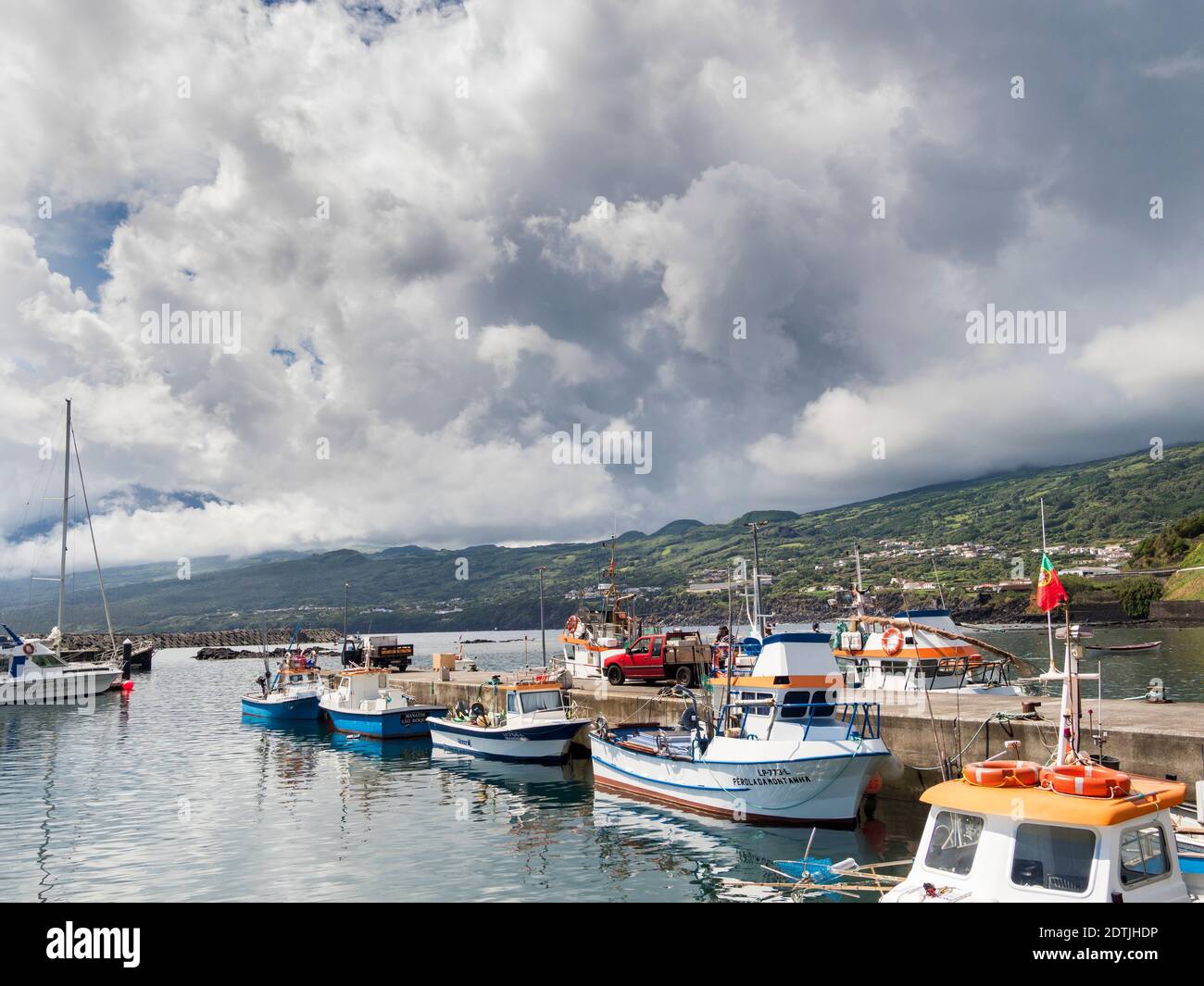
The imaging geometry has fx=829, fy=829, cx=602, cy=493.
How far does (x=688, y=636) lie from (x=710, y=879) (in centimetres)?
3288

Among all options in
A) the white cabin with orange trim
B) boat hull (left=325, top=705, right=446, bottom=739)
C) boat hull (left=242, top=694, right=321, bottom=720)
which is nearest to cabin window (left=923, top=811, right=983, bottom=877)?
the white cabin with orange trim

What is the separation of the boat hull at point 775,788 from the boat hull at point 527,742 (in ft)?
28.6

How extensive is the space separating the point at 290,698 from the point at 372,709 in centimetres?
1110

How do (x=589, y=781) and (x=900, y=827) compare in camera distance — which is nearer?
(x=900, y=827)

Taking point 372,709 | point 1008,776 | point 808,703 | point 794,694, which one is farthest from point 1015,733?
point 372,709

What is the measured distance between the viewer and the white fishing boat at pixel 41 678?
70.3m

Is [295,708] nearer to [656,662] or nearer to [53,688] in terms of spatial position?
[656,662]

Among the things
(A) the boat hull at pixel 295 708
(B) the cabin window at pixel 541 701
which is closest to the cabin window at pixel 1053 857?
(B) the cabin window at pixel 541 701

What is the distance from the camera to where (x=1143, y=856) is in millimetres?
11289
